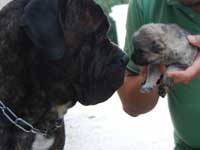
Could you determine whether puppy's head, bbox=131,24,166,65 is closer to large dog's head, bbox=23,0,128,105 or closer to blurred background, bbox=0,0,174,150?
large dog's head, bbox=23,0,128,105

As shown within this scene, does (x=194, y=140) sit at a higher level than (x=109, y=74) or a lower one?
lower

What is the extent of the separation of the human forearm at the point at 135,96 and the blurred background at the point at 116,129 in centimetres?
105

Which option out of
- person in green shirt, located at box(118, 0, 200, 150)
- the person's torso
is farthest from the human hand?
the person's torso

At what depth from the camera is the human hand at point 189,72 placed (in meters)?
2.30

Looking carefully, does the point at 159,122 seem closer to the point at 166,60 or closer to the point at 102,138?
the point at 102,138

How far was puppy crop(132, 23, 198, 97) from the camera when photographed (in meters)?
2.32

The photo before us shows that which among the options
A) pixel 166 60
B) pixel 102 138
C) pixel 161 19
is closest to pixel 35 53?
pixel 166 60

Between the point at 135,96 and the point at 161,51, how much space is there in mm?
539

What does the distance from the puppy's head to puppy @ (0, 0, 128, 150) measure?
95 mm

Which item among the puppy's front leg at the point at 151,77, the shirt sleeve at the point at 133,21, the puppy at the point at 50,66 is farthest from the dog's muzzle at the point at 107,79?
the shirt sleeve at the point at 133,21

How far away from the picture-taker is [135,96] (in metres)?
2.82

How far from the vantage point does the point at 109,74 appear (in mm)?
2404

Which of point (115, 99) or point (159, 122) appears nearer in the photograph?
point (159, 122)

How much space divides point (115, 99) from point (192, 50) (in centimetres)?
244
